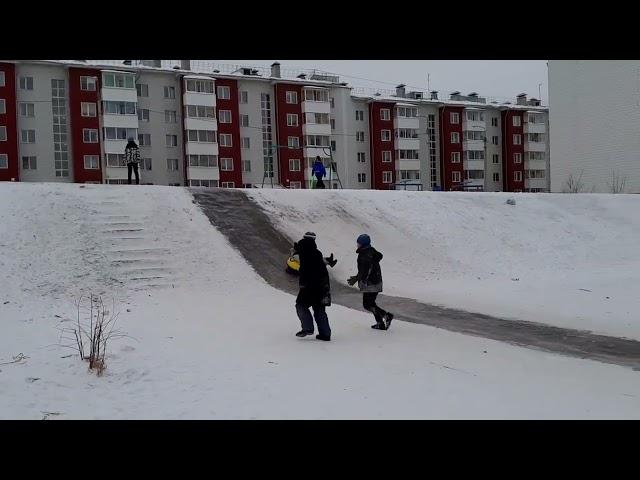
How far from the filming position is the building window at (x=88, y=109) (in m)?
46.4

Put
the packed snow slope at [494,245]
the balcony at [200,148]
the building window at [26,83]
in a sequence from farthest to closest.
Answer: the balcony at [200,148]
the building window at [26,83]
the packed snow slope at [494,245]

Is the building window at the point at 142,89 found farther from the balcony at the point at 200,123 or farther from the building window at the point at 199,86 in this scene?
the balcony at the point at 200,123

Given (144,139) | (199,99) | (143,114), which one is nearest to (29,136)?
(144,139)

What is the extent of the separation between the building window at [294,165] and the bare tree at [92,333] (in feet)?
143

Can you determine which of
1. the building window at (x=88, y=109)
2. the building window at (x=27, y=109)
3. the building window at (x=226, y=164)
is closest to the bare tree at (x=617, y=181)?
the building window at (x=226, y=164)

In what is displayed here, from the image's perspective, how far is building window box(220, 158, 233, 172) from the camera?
169 feet

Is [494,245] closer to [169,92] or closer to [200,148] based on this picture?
[200,148]

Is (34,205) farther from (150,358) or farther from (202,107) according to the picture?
(202,107)

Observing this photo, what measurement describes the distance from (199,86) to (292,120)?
1004 centimetres

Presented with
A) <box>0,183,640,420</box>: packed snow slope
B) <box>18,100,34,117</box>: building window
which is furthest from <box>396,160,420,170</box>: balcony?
<box>0,183,640,420</box>: packed snow slope

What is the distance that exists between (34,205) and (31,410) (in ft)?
34.7

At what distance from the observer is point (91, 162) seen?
4619cm

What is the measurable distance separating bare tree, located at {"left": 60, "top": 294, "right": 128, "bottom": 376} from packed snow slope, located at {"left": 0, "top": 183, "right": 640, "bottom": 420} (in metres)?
0.14

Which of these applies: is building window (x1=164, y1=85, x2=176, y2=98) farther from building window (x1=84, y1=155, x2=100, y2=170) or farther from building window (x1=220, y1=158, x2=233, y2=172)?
building window (x1=84, y1=155, x2=100, y2=170)
